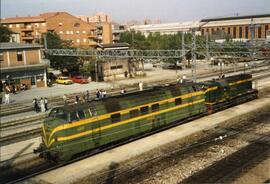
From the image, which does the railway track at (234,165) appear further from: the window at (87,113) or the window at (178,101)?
the window at (87,113)

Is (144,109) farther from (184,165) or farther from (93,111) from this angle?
(184,165)

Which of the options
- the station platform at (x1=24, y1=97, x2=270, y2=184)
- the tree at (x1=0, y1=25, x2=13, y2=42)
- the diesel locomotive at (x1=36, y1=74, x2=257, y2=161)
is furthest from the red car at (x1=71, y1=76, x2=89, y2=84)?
the station platform at (x1=24, y1=97, x2=270, y2=184)

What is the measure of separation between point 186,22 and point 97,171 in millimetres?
142364

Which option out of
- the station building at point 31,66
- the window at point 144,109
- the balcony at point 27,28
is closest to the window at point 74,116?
the window at point 144,109

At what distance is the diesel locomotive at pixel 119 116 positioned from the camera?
19.0 meters

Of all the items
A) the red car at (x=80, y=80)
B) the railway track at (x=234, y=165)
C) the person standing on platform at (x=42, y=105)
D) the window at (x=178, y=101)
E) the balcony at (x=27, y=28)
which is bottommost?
the railway track at (x=234, y=165)

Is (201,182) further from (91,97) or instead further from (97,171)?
(91,97)

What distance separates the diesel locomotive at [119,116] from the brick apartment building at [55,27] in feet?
207

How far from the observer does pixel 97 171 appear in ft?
60.3

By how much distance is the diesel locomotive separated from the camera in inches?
747

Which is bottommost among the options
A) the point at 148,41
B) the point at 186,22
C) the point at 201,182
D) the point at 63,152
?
the point at 201,182

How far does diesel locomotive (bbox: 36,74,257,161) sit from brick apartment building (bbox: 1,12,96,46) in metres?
63.2

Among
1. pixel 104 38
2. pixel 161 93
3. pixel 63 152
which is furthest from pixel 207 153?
pixel 104 38

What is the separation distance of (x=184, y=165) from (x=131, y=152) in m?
3.83
